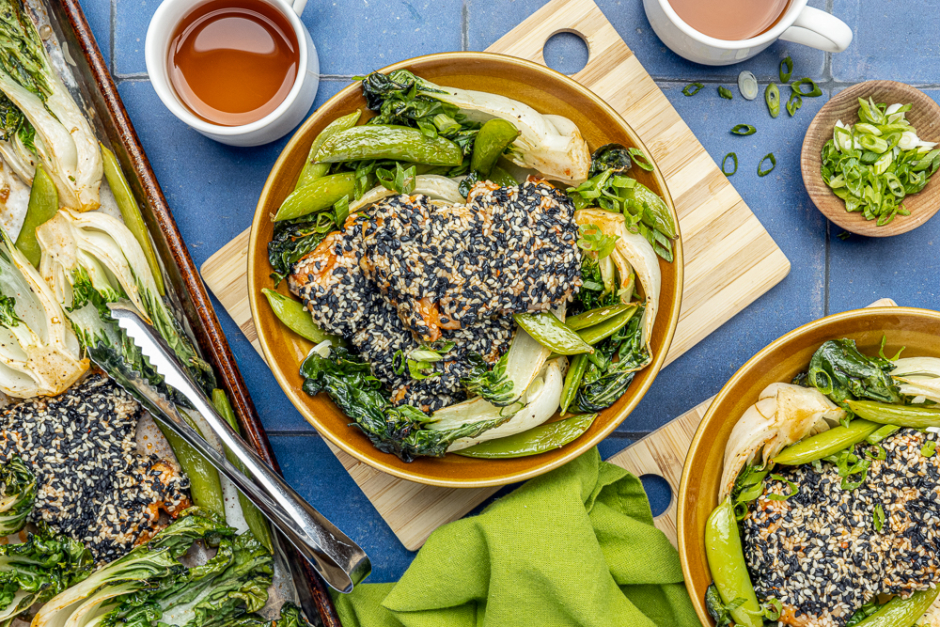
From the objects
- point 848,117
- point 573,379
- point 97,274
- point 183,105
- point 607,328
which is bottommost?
point 573,379

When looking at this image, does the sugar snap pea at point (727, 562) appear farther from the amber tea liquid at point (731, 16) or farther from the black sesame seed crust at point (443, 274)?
the amber tea liquid at point (731, 16)

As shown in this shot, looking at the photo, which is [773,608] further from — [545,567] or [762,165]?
[762,165]

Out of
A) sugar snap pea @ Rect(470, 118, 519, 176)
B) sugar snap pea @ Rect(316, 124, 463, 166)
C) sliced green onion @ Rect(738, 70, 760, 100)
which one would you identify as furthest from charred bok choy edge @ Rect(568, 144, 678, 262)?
sliced green onion @ Rect(738, 70, 760, 100)

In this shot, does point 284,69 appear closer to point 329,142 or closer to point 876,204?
point 329,142

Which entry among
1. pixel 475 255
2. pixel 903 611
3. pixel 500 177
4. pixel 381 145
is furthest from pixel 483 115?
pixel 903 611

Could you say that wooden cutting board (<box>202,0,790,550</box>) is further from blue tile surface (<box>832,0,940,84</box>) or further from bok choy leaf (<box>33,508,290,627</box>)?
blue tile surface (<box>832,0,940,84</box>)

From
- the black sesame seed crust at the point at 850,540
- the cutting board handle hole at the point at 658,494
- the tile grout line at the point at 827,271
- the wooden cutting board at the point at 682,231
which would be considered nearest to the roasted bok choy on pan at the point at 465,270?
the wooden cutting board at the point at 682,231
